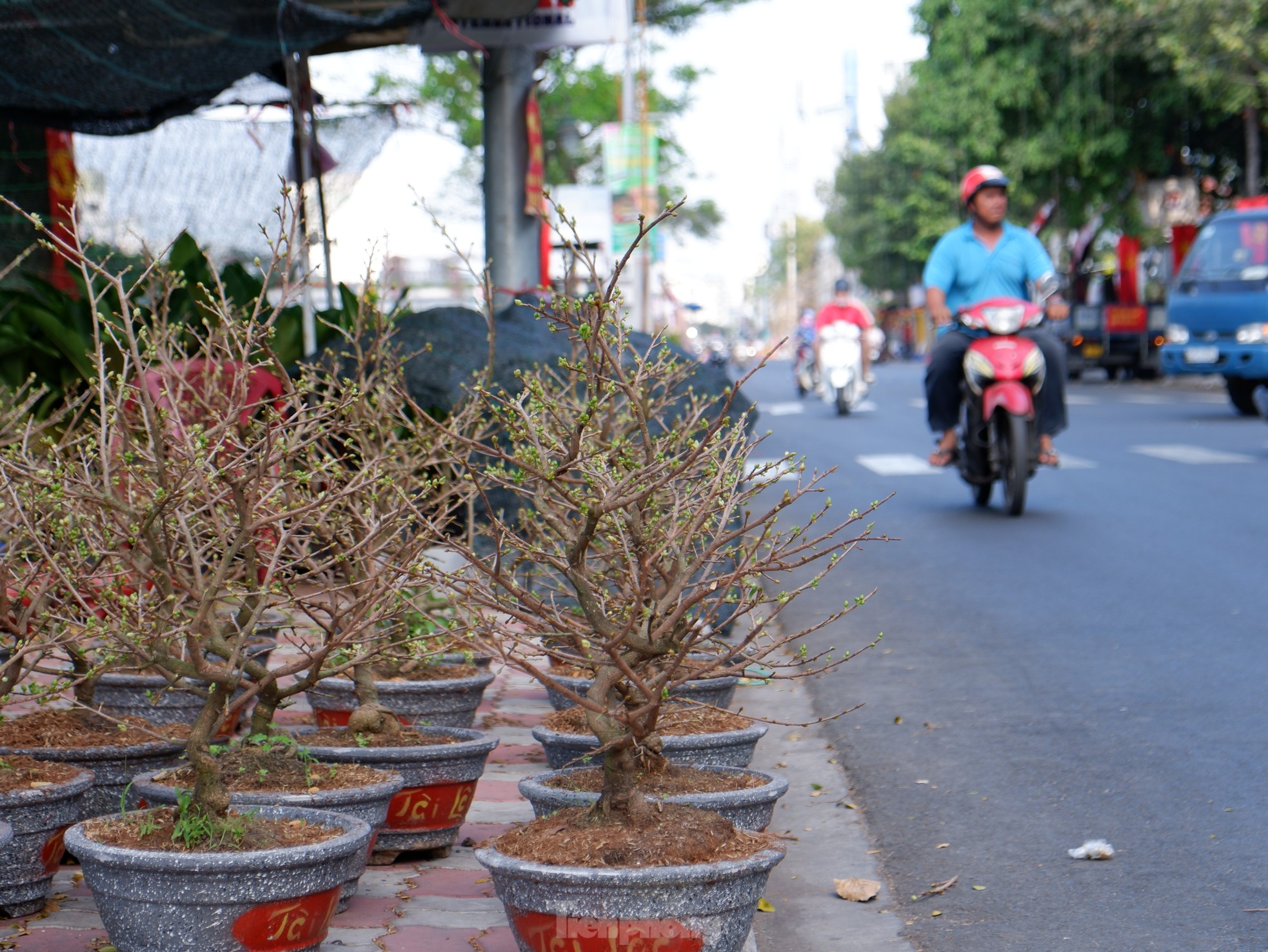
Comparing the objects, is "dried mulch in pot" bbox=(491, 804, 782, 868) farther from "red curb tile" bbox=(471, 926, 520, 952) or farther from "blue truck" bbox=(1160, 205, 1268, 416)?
"blue truck" bbox=(1160, 205, 1268, 416)

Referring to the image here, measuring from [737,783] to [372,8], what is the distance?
7254 mm

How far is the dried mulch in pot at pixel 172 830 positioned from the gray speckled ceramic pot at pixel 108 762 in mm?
608

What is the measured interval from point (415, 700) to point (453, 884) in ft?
2.73

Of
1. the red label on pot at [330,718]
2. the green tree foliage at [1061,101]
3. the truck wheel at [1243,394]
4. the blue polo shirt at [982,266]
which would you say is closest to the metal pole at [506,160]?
the blue polo shirt at [982,266]

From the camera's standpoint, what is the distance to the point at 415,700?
14.5 feet

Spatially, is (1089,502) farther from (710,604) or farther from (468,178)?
(468,178)

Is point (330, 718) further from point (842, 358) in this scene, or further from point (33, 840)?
point (842, 358)

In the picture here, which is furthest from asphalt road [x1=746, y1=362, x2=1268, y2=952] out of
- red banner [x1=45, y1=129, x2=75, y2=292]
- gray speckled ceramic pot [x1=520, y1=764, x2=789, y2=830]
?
red banner [x1=45, y1=129, x2=75, y2=292]

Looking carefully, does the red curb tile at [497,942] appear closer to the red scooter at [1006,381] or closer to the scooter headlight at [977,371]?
the red scooter at [1006,381]

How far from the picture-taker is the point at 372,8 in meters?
9.41

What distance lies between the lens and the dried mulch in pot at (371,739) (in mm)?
3789

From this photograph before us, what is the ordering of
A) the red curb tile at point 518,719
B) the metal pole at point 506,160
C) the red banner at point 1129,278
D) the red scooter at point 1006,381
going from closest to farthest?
the red curb tile at point 518,719 < the red scooter at point 1006,381 < the metal pole at point 506,160 < the red banner at point 1129,278

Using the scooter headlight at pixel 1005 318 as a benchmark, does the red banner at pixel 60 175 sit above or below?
above

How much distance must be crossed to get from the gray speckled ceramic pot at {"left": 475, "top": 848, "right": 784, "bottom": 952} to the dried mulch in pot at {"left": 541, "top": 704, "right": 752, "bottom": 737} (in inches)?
39.6
